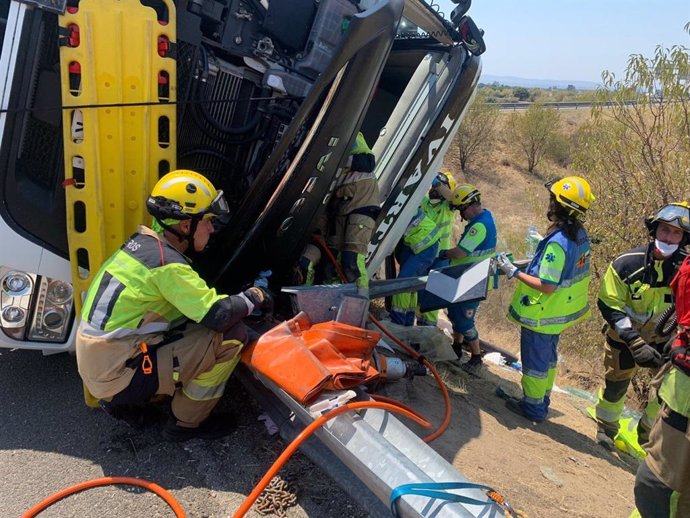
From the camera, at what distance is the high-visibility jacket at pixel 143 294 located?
8.34 feet

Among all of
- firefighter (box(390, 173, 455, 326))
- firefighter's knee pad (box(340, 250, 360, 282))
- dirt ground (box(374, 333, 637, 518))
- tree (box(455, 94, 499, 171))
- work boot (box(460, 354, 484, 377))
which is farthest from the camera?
tree (box(455, 94, 499, 171))

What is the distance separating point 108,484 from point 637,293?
3.47 m

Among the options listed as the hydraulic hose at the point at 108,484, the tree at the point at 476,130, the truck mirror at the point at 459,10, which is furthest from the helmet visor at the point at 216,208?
the tree at the point at 476,130

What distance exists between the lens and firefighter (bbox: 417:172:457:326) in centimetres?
538

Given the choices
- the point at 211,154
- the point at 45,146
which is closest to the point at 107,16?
the point at 45,146

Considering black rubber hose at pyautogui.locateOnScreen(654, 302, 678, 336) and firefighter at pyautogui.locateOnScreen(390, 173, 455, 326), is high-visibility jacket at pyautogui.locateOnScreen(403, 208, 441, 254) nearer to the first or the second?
firefighter at pyautogui.locateOnScreen(390, 173, 455, 326)

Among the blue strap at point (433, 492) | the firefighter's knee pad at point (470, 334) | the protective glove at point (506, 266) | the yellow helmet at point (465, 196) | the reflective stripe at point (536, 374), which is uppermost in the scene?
the yellow helmet at point (465, 196)

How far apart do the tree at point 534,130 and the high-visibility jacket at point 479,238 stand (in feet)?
66.5

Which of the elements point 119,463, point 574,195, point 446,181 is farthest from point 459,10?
point 119,463

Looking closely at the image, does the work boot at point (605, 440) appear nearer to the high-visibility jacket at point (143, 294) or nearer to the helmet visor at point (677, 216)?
the helmet visor at point (677, 216)

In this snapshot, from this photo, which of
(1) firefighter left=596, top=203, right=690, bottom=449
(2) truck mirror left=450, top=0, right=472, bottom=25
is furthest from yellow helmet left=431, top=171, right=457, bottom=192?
(1) firefighter left=596, top=203, right=690, bottom=449

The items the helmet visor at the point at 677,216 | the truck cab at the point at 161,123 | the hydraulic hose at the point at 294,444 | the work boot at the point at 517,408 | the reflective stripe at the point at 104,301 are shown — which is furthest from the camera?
the work boot at the point at 517,408

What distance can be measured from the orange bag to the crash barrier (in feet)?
3.35

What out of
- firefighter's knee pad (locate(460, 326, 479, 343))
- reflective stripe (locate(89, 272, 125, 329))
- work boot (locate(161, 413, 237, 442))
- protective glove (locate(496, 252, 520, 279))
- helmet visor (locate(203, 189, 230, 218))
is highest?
helmet visor (locate(203, 189, 230, 218))
